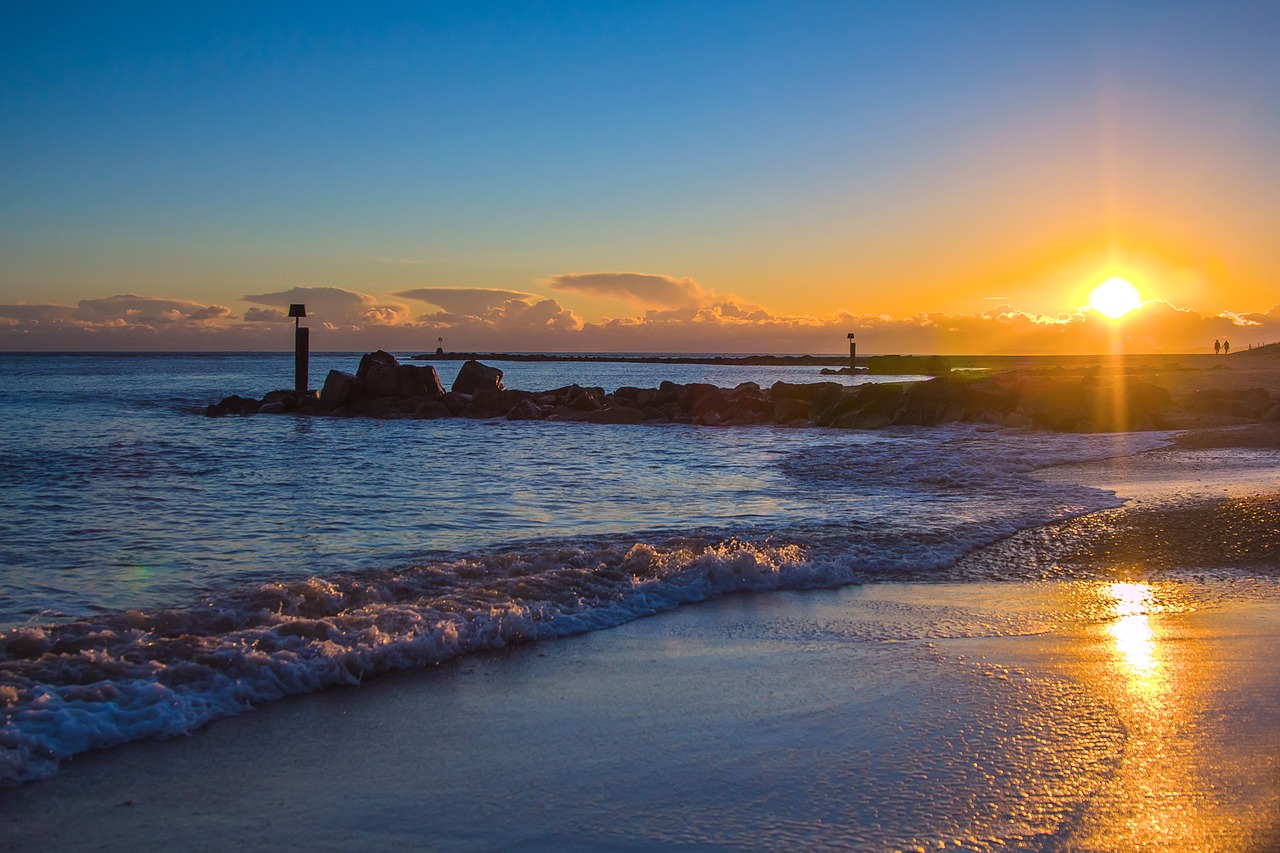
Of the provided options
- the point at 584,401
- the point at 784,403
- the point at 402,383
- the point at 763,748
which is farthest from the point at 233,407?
the point at 763,748

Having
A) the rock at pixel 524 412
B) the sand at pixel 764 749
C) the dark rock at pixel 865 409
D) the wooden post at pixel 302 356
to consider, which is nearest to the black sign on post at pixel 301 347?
the wooden post at pixel 302 356

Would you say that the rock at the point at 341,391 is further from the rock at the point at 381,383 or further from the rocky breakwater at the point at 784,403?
the rock at the point at 381,383

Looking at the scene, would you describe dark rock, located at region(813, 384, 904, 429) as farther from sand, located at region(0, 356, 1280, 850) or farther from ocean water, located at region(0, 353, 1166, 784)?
sand, located at region(0, 356, 1280, 850)

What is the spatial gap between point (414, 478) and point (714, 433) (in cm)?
1077

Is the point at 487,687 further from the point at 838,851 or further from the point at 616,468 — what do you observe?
the point at 616,468

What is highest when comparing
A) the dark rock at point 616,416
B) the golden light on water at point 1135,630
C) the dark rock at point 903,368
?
the dark rock at point 903,368

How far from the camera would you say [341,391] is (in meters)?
28.5

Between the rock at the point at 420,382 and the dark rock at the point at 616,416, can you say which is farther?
the rock at the point at 420,382

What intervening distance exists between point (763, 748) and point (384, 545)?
17.1ft

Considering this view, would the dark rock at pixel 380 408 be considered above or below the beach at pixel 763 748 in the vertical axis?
above

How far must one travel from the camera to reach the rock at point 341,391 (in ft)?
93.4

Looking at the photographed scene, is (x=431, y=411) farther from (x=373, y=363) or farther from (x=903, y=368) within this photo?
(x=903, y=368)

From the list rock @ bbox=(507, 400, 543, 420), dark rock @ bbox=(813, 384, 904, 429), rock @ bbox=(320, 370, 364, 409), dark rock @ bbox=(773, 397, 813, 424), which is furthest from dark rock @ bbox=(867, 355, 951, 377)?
rock @ bbox=(320, 370, 364, 409)

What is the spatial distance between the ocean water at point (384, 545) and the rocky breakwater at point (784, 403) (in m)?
4.08
